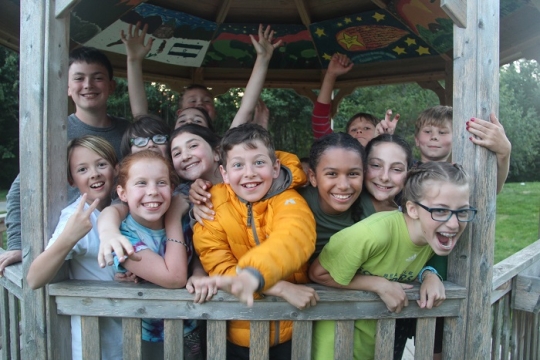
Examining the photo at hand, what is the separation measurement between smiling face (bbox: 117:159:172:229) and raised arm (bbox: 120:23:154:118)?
1447 mm

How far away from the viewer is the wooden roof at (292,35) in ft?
13.5

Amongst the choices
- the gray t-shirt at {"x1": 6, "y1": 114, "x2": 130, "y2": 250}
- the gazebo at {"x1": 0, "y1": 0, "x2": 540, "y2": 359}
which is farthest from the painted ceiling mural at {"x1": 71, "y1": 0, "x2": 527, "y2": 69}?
the gazebo at {"x1": 0, "y1": 0, "x2": 540, "y2": 359}

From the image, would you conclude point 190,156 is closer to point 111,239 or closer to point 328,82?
point 111,239

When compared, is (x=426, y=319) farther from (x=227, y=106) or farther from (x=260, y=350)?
(x=227, y=106)

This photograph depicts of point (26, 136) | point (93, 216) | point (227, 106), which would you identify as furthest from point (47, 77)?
point (227, 106)

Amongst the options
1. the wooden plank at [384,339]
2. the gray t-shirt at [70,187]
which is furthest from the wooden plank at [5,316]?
the wooden plank at [384,339]

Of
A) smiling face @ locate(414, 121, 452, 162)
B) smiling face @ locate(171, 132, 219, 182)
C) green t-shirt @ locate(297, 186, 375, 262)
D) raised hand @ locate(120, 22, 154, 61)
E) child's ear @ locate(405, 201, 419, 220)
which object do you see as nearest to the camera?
child's ear @ locate(405, 201, 419, 220)

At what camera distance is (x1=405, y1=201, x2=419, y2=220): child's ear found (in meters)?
2.09

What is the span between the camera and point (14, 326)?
8.88ft

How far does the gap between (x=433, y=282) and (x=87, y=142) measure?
2.08 metres

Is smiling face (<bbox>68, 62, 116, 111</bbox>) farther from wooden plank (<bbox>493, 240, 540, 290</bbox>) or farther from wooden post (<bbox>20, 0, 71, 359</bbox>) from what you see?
wooden plank (<bbox>493, 240, 540, 290</bbox>)

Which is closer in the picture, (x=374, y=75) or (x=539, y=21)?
(x=539, y=21)

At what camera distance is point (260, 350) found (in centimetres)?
211

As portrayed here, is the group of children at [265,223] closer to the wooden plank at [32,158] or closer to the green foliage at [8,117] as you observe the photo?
the wooden plank at [32,158]
